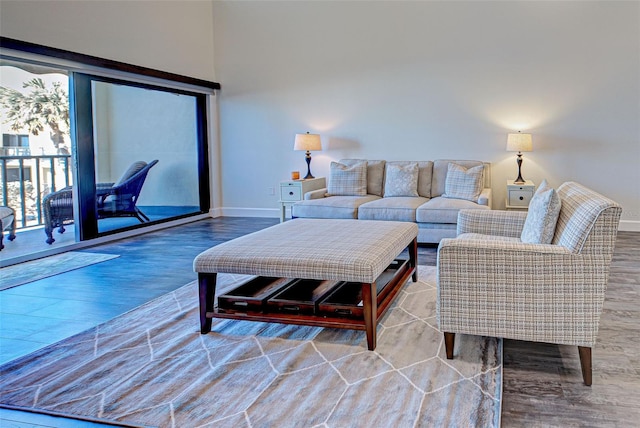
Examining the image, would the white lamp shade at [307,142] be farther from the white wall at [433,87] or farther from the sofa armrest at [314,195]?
the sofa armrest at [314,195]

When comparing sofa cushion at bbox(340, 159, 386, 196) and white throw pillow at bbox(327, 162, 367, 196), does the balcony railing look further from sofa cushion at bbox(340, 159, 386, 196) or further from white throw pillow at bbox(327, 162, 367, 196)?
sofa cushion at bbox(340, 159, 386, 196)

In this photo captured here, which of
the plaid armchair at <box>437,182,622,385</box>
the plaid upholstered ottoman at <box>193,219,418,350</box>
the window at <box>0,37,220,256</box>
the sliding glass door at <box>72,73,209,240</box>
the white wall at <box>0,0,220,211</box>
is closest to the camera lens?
the plaid armchair at <box>437,182,622,385</box>

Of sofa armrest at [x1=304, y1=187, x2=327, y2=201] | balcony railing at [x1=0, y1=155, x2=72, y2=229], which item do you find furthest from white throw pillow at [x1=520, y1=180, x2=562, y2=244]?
balcony railing at [x1=0, y1=155, x2=72, y2=229]

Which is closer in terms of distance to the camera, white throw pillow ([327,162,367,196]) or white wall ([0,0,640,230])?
white wall ([0,0,640,230])

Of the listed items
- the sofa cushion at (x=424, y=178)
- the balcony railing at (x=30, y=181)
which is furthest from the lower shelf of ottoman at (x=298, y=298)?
the balcony railing at (x=30, y=181)

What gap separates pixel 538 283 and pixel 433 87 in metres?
4.70

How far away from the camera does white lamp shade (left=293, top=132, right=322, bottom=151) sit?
273 inches

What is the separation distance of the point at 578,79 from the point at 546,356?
14.9 ft

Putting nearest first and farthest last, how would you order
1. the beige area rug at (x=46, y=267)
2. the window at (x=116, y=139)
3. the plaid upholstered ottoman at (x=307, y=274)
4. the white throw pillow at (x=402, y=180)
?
the plaid upholstered ottoman at (x=307, y=274)
the beige area rug at (x=46, y=267)
the window at (x=116, y=139)
the white throw pillow at (x=402, y=180)

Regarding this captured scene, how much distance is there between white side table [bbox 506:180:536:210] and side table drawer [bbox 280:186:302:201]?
251 centimetres

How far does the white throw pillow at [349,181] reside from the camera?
6.34 m

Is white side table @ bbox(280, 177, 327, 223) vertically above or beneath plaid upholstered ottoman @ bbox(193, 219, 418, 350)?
above

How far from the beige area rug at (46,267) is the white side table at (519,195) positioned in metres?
4.34

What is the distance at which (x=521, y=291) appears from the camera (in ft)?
7.93
